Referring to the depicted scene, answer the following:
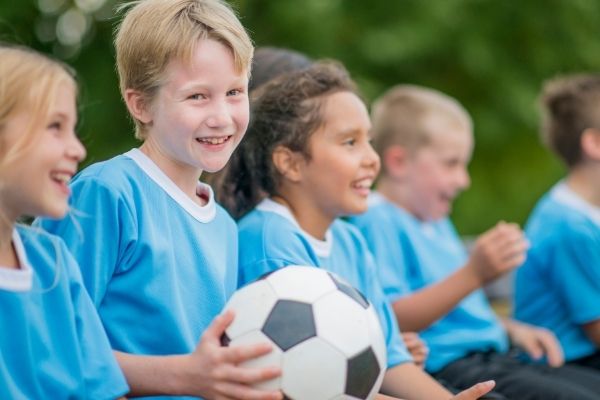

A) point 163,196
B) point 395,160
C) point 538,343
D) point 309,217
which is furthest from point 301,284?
point 395,160

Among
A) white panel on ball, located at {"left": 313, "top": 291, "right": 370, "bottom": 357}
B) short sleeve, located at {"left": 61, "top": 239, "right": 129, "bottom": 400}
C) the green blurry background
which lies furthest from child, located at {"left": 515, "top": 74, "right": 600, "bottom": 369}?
the green blurry background

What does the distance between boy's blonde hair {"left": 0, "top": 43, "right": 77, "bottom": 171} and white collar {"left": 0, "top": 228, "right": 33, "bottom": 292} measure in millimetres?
229

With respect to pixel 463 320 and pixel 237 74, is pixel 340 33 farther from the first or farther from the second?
pixel 237 74

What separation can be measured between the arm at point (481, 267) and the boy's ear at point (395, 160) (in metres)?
0.98

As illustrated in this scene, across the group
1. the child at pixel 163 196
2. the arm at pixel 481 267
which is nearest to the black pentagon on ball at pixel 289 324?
the child at pixel 163 196

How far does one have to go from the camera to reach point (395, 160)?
5016mm

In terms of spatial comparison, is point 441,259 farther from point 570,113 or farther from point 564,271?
point 570,113

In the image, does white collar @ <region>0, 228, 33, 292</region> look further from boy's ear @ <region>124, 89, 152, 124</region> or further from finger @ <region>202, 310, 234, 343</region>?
boy's ear @ <region>124, 89, 152, 124</region>

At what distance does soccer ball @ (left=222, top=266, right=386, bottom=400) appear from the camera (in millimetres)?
2531

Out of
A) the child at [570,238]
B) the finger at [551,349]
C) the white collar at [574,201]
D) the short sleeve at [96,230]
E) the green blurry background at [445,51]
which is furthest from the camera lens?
the green blurry background at [445,51]

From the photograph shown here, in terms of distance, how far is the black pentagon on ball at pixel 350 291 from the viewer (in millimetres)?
2770

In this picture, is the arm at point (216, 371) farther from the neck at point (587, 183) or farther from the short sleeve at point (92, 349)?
the neck at point (587, 183)

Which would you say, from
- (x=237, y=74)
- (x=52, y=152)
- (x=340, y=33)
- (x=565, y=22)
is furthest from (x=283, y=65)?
(x=565, y=22)

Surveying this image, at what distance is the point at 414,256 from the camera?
460cm
